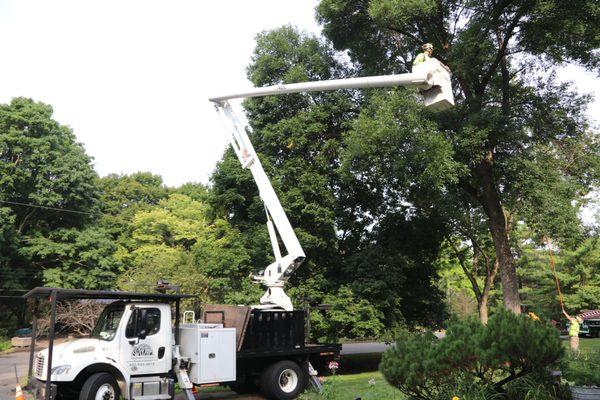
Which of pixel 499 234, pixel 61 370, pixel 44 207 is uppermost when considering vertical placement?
pixel 44 207

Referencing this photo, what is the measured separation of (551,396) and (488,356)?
108cm

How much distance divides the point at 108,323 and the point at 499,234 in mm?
13706

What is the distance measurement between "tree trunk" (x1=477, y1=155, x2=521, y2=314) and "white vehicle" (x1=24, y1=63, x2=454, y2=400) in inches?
303

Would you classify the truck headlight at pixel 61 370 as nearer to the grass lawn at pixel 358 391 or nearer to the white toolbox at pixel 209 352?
the white toolbox at pixel 209 352

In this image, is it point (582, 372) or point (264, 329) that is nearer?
point (582, 372)

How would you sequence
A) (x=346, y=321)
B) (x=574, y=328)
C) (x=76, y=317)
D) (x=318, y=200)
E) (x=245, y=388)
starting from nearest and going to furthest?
(x=245, y=388), (x=574, y=328), (x=346, y=321), (x=318, y=200), (x=76, y=317)

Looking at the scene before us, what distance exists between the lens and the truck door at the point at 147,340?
381 inches

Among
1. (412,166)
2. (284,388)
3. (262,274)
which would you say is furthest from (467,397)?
(412,166)

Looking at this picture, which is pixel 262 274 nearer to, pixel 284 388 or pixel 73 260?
pixel 284 388

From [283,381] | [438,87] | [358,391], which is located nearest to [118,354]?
[283,381]

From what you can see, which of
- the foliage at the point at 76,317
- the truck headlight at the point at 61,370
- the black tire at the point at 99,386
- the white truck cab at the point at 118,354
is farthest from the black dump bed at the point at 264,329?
the foliage at the point at 76,317

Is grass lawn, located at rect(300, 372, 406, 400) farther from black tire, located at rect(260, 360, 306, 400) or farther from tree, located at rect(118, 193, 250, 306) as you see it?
tree, located at rect(118, 193, 250, 306)

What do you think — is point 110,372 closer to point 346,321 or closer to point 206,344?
point 206,344

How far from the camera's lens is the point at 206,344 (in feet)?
34.5
